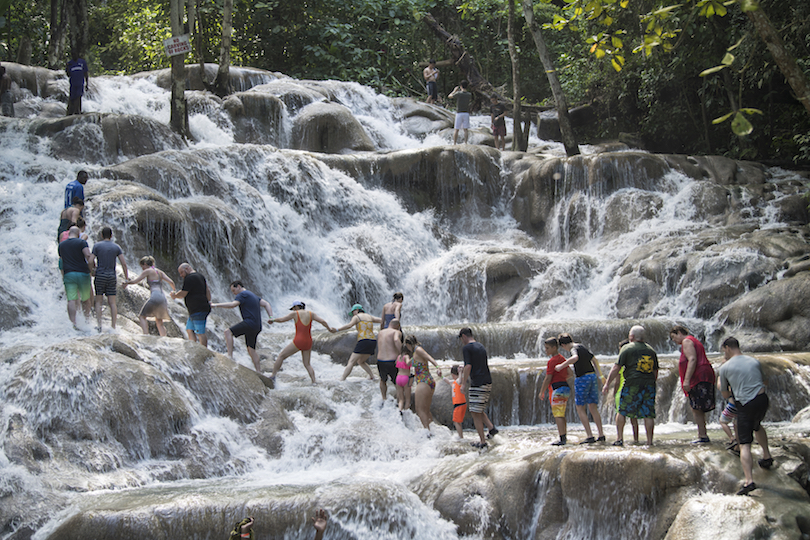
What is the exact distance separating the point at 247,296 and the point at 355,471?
3.40m

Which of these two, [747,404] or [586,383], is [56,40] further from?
[747,404]

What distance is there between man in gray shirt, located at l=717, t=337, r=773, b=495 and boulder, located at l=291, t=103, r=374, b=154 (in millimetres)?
16144

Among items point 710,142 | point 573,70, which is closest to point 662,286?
point 710,142

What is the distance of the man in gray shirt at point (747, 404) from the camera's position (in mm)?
6805

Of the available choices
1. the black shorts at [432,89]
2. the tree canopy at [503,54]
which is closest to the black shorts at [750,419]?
the tree canopy at [503,54]

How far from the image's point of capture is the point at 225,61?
21.6 meters

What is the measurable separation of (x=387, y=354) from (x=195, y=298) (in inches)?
110

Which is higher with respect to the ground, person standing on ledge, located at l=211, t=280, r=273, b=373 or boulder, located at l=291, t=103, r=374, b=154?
boulder, located at l=291, t=103, r=374, b=154

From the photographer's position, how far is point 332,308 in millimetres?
16297

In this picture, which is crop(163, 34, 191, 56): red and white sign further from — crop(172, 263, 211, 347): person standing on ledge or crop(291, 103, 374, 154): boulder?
crop(291, 103, 374, 154): boulder

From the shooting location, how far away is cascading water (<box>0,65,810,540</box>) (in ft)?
24.0

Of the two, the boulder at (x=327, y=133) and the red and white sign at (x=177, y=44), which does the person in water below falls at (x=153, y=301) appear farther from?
the boulder at (x=327, y=133)

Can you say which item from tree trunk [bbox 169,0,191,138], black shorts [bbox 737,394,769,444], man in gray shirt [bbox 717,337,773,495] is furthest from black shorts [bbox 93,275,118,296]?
tree trunk [bbox 169,0,191,138]

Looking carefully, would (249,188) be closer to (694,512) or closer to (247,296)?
(247,296)
